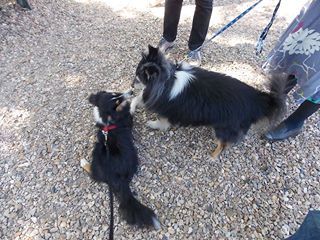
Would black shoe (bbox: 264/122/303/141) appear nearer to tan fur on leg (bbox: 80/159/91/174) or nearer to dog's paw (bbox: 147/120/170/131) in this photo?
dog's paw (bbox: 147/120/170/131)

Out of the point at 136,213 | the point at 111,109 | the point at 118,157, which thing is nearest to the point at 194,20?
the point at 111,109

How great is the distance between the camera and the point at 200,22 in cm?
297

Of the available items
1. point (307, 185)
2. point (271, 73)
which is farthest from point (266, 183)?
point (271, 73)

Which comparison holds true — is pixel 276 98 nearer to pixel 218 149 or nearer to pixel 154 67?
pixel 218 149

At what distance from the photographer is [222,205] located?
2209mm

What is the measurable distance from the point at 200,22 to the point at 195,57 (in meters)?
0.43

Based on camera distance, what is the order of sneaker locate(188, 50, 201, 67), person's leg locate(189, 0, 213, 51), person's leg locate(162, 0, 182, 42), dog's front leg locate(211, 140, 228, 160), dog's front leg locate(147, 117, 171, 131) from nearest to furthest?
1. dog's front leg locate(211, 140, 228, 160)
2. dog's front leg locate(147, 117, 171, 131)
3. person's leg locate(189, 0, 213, 51)
4. person's leg locate(162, 0, 182, 42)
5. sneaker locate(188, 50, 201, 67)

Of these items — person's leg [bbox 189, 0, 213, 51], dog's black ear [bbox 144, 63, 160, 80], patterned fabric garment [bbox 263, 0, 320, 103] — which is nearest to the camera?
patterned fabric garment [bbox 263, 0, 320, 103]

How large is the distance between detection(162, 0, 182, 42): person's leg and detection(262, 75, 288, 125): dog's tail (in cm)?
137

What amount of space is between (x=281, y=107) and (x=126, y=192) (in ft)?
4.47

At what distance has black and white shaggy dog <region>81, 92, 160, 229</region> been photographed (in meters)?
2.00

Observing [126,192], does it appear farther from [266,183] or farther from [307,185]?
[307,185]

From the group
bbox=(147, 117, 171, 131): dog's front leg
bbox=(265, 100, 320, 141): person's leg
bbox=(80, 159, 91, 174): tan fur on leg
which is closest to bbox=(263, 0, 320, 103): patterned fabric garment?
bbox=(265, 100, 320, 141): person's leg

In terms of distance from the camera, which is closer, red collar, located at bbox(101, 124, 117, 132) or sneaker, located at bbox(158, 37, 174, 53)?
red collar, located at bbox(101, 124, 117, 132)
